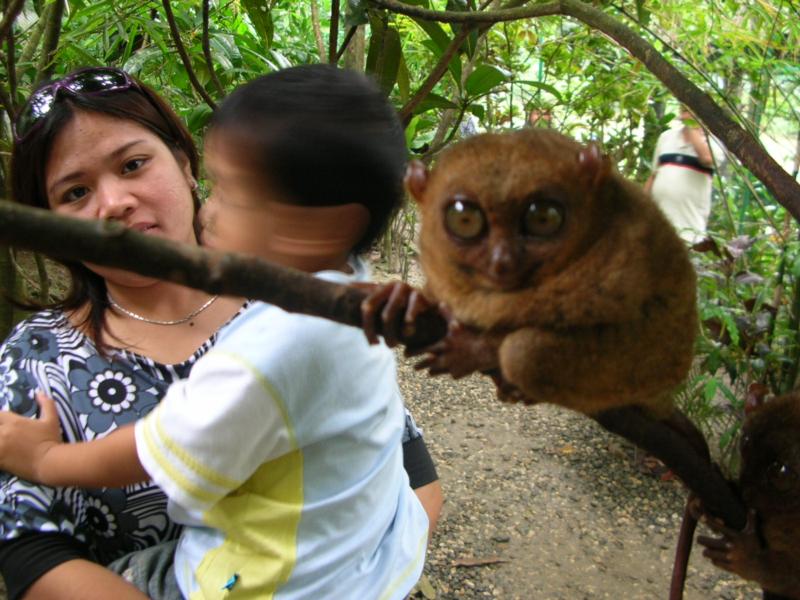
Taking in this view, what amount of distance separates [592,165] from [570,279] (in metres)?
0.19

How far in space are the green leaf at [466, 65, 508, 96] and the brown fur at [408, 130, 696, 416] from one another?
1605 millimetres

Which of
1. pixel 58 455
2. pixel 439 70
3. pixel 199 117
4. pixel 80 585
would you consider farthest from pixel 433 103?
pixel 80 585

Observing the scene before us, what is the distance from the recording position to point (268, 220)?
3.57 ft

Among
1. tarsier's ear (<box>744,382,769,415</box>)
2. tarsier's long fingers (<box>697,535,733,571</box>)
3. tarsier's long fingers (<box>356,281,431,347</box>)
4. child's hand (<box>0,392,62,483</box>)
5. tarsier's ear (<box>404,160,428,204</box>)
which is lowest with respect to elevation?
child's hand (<box>0,392,62,483</box>)

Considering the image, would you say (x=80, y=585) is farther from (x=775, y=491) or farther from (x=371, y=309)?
(x=775, y=491)

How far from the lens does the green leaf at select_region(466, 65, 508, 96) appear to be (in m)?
2.75

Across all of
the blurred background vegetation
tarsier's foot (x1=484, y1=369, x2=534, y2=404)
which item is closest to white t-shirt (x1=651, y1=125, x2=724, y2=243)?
the blurred background vegetation

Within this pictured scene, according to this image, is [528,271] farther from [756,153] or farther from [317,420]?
[756,153]

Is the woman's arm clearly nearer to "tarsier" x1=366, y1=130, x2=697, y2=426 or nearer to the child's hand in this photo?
the child's hand

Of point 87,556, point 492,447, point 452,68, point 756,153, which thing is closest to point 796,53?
point 452,68

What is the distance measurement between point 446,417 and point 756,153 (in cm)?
410

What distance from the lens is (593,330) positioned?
3.66 ft

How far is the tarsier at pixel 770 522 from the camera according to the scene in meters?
1.36

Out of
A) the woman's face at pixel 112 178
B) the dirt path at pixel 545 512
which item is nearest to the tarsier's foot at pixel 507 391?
the woman's face at pixel 112 178
